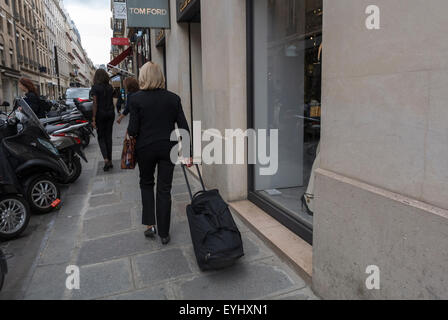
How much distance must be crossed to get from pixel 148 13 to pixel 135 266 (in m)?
6.59

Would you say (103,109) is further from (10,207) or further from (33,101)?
(10,207)

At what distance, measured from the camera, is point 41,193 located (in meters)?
4.47

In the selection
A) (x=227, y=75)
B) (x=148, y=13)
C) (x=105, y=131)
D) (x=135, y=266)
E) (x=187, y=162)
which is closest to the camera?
(x=135, y=266)

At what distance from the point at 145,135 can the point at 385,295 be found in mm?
2413

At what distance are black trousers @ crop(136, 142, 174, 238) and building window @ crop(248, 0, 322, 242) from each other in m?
1.26

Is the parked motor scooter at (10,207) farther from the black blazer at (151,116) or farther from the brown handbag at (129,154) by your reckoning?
the black blazer at (151,116)

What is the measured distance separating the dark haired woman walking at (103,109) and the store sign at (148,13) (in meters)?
1.98

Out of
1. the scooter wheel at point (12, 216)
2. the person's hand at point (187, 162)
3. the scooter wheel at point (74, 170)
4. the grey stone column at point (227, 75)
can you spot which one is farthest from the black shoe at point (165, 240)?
the scooter wheel at point (74, 170)

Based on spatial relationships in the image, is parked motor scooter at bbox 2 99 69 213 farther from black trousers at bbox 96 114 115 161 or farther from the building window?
the building window

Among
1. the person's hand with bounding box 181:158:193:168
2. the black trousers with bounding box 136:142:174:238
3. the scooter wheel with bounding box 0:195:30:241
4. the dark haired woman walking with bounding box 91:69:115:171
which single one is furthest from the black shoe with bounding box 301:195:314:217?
the dark haired woman walking with bounding box 91:69:115:171

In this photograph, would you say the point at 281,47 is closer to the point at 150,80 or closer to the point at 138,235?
the point at 150,80

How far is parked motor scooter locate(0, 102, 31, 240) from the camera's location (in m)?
3.61

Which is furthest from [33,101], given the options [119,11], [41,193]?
[119,11]

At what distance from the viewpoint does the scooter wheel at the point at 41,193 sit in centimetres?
436
